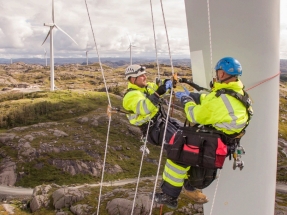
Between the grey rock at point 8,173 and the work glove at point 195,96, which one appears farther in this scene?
the grey rock at point 8,173

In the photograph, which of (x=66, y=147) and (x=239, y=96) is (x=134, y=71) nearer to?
(x=239, y=96)

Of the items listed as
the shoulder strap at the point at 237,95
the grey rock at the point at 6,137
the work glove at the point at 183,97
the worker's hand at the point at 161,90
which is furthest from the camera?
the grey rock at the point at 6,137

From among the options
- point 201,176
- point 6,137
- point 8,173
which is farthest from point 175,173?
point 6,137

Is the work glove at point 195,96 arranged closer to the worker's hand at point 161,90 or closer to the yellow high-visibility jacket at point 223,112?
the yellow high-visibility jacket at point 223,112

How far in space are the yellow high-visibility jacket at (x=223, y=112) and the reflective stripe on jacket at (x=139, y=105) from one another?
4.24ft

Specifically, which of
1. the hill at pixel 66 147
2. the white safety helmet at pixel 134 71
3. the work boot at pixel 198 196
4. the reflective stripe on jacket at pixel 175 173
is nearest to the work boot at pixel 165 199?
the reflective stripe on jacket at pixel 175 173

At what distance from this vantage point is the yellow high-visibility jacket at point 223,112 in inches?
219

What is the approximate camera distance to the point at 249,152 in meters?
6.46

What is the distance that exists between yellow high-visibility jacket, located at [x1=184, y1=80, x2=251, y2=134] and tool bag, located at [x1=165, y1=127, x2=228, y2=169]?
10.3 inches

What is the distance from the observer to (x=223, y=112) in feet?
18.4

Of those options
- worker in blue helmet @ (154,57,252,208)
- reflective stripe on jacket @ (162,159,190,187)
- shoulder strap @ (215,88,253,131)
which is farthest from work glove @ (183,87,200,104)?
reflective stripe on jacket @ (162,159,190,187)

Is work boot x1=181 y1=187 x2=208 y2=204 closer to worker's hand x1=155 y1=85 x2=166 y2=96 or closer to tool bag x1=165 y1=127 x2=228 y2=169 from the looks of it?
tool bag x1=165 y1=127 x2=228 y2=169

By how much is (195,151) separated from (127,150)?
73131mm

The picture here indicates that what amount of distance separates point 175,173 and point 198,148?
A: 1136 millimetres
